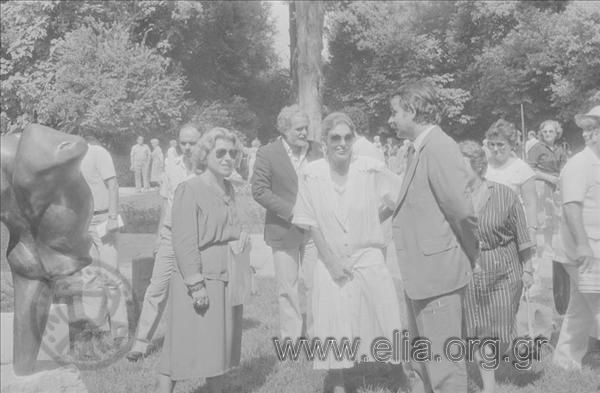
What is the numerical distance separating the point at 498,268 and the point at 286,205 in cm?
187

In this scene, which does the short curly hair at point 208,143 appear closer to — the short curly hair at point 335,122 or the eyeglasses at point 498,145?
the short curly hair at point 335,122

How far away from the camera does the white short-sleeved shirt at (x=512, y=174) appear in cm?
617

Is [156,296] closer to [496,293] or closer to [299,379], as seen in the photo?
[299,379]

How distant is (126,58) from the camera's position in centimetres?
3169

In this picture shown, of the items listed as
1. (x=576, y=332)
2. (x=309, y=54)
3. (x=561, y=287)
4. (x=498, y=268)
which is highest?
(x=309, y=54)

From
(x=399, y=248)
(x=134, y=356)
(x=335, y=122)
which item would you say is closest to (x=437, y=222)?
(x=399, y=248)

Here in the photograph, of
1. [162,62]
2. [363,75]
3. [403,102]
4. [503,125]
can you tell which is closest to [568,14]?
[363,75]

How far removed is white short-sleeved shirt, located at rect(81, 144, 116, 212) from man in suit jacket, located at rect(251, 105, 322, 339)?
54.6 inches

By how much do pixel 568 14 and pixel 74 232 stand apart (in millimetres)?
34510

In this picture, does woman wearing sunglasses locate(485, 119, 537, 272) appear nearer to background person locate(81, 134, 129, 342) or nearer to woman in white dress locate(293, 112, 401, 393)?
woman in white dress locate(293, 112, 401, 393)

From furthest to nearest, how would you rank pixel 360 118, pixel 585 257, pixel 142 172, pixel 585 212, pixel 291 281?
pixel 360 118
pixel 142 172
pixel 291 281
pixel 585 212
pixel 585 257

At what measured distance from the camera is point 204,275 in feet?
16.0

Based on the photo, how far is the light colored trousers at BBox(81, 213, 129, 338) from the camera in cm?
679

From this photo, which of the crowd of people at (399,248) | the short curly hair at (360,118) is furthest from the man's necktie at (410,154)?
the short curly hair at (360,118)
